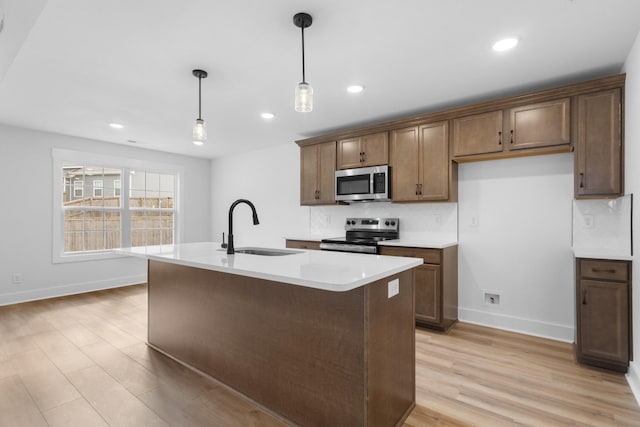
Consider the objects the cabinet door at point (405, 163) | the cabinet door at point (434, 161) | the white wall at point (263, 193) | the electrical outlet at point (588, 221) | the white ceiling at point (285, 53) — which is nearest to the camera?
the white ceiling at point (285, 53)

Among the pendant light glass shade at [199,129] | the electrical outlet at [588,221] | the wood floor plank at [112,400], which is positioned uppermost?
the pendant light glass shade at [199,129]

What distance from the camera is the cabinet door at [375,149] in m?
3.82

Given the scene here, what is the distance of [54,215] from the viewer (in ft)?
15.2

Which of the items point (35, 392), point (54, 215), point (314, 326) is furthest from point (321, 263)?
point (54, 215)

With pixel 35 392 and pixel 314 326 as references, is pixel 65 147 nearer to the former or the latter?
pixel 35 392

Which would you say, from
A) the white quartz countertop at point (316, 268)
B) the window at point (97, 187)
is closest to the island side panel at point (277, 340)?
the white quartz countertop at point (316, 268)

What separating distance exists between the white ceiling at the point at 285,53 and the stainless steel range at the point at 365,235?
131 centimetres

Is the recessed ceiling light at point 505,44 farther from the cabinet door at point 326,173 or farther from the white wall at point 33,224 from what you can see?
the white wall at point 33,224

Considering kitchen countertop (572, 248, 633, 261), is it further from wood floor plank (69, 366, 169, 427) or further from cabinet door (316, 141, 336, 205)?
wood floor plank (69, 366, 169, 427)

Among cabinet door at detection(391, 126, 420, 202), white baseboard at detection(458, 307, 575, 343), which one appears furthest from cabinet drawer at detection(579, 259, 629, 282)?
cabinet door at detection(391, 126, 420, 202)

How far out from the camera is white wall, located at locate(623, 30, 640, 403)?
2.15 metres

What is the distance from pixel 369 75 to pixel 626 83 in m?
1.89

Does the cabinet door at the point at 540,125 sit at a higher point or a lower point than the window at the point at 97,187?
higher

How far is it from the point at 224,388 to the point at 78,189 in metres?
4.25
